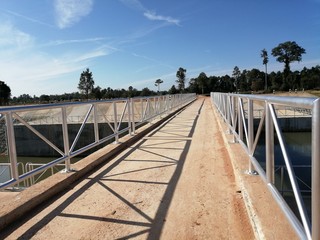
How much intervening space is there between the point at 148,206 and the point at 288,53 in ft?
377

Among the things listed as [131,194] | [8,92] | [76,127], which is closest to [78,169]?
[131,194]

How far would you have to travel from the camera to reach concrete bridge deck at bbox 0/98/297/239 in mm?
→ 3008

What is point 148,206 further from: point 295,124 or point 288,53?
point 288,53

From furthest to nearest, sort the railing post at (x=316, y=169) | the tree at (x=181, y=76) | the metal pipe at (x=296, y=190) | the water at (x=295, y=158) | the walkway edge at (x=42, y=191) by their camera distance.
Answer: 1. the tree at (x=181, y=76)
2. the water at (x=295, y=158)
3. the walkway edge at (x=42, y=191)
4. the metal pipe at (x=296, y=190)
5. the railing post at (x=316, y=169)

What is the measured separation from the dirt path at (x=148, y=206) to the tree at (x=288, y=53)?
110m

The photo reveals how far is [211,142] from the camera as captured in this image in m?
7.98

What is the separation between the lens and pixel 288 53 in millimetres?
105812

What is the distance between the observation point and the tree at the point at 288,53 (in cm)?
10581

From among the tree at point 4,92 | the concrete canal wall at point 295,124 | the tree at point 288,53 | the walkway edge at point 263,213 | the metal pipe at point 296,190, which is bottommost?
the concrete canal wall at point 295,124

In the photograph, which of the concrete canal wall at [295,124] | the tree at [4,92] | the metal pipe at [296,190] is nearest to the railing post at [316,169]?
the metal pipe at [296,190]

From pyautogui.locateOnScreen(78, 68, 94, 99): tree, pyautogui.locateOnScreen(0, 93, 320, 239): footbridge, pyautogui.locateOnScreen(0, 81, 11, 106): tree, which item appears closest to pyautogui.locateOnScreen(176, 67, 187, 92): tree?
pyautogui.locateOnScreen(78, 68, 94, 99): tree

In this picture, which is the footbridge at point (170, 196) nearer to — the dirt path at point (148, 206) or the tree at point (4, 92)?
the dirt path at point (148, 206)

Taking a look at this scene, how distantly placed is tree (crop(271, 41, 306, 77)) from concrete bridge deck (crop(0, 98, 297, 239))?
361 ft

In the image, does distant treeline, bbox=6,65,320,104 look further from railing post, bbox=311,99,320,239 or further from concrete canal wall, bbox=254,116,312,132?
railing post, bbox=311,99,320,239
